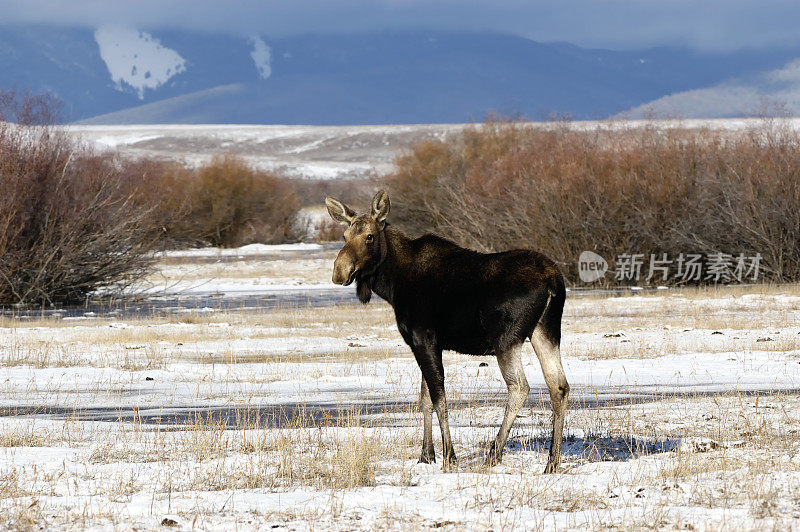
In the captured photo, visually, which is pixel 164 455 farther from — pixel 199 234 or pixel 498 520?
pixel 199 234

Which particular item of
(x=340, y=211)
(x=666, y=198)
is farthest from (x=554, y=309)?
(x=666, y=198)

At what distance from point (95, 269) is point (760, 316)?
56.8 ft

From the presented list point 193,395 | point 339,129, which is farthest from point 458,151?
point 339,129

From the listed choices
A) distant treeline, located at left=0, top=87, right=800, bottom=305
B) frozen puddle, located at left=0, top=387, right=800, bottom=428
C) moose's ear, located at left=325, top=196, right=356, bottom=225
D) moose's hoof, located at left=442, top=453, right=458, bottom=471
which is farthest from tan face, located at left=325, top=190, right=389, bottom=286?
distant treeline, located at left=0, top=87, right=800, bottom=305

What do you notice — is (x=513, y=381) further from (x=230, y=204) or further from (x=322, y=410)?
(x=230, y=204)

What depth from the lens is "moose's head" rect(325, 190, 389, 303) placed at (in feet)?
25.2

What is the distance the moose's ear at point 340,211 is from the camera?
8.07 meters

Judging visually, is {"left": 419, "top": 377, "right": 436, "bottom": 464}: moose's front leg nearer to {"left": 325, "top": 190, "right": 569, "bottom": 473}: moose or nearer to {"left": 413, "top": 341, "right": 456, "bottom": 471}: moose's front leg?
{"left": 325, "top": 190, "right": 569, "bottom": 473}: moose

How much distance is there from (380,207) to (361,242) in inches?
15.3

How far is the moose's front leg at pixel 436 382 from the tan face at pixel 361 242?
2.47 feet

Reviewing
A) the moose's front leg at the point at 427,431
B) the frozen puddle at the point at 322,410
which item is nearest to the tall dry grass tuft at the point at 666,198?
the frozen puddle at the point at 322,410

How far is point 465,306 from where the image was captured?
7.65 m

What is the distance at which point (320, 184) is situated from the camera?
108 metres

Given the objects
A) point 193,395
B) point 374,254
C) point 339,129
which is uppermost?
point 339,129
